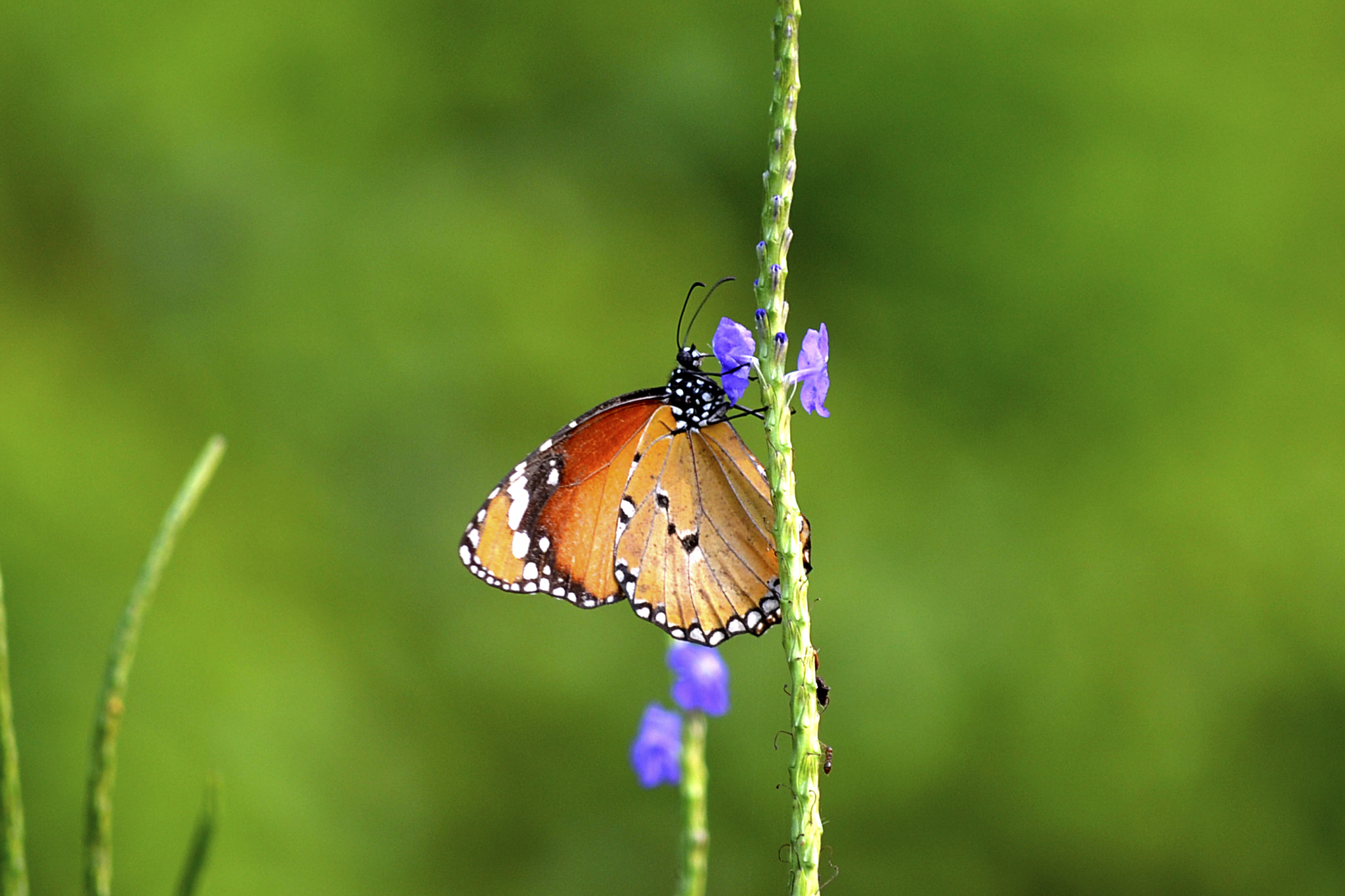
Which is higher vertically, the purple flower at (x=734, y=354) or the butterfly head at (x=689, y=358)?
the butterfly head at (x=689, y=358)

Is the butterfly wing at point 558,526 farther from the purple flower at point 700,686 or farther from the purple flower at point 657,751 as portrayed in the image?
the purple flower at point 700,686

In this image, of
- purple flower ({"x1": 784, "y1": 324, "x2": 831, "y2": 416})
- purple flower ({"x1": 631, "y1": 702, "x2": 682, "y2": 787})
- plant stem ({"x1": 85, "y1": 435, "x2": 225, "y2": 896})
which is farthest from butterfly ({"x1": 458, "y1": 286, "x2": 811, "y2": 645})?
plant stem ({"x1": 85, "y1": 435, "x2": 225, "y2": 896})

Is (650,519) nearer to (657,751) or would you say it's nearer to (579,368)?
(657,751)

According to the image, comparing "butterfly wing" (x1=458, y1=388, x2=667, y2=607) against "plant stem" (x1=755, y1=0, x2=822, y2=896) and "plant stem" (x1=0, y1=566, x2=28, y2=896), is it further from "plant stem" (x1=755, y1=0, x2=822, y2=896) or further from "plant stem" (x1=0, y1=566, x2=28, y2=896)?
"plant stem" (x1=0, y1=566, x2=28, y2=896)

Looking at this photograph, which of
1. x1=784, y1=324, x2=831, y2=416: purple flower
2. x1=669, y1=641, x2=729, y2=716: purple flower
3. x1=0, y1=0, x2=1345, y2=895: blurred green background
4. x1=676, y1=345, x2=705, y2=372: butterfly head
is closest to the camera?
x1=784, y1=324, x2=831, y2=416: purple flower

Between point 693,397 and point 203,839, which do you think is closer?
point 203,839

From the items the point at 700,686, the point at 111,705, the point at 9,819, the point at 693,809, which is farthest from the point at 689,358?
the point at 9,819

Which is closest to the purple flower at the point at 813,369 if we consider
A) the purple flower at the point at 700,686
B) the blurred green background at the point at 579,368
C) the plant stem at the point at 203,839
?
the purple flower at the point at 700,686
